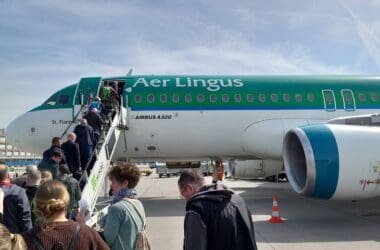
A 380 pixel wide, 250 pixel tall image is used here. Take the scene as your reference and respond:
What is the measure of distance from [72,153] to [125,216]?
5.40m

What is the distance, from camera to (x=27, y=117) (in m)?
13.2

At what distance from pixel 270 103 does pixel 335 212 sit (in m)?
4.13

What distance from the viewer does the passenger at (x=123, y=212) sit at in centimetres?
329

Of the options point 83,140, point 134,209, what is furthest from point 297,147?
point 134,209

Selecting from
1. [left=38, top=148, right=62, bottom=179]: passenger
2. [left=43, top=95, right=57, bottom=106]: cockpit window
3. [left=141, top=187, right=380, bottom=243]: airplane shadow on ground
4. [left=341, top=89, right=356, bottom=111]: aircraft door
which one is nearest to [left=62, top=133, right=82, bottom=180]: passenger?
[left=38, top=148, right=62, bottom=179]: passenger

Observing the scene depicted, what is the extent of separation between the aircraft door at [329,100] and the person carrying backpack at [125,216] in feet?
36.5

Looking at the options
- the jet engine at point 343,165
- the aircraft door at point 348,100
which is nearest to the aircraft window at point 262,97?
the aircraft door at point 348,100

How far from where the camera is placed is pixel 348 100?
13836 millimetres

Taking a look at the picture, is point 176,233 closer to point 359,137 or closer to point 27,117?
point 359,137

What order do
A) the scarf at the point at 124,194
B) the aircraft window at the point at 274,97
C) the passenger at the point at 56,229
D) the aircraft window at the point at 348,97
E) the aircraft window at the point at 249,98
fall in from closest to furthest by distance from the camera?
the passenger at the point at 56,229 < the scarf at the point at 124,194 < the aircraft window at the point at 249,98 < the aircraft window at the point at 274,97 < the aircraft window at the point at 348,97

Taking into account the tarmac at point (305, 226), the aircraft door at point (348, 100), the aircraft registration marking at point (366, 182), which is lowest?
the tarmac at point (305, 226)

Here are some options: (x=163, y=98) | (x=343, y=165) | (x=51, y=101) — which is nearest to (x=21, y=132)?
(x=51, y=101)

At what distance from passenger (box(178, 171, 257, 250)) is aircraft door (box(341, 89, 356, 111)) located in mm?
11706

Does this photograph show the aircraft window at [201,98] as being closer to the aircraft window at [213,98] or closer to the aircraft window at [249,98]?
the aircraft window at [213,98]
